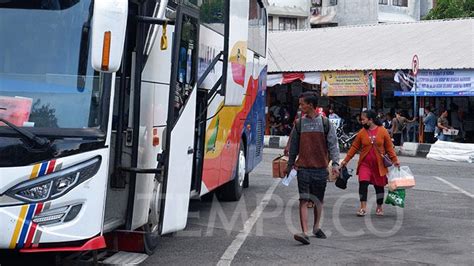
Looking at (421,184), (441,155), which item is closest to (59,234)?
(421,184)

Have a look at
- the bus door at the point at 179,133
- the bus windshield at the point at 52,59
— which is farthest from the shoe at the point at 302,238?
the bus windshield at the point at 52,59

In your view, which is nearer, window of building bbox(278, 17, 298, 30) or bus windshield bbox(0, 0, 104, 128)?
bus windshield bbox(0, 0, 104, 128)

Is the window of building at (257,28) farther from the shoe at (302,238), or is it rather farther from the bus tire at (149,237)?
the bus tire at (149,237)

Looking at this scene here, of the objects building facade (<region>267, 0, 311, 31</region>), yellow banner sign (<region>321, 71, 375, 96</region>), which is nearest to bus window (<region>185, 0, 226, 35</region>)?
yellow banner sign (<region>321, 71, 375, 96</region>)

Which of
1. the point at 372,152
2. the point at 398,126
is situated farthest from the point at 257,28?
the point at 398,126

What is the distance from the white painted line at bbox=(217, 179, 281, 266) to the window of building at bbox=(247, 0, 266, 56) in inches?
104

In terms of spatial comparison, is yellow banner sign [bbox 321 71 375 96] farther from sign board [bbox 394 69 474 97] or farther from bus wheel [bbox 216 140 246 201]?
bus wheel [bbox 216 140 246 201]

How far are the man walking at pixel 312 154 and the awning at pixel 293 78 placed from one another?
19.4 m

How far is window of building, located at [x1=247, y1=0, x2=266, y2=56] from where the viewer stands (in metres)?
12.6

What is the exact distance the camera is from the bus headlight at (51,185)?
5.59m

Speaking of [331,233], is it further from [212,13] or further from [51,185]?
[51,185]

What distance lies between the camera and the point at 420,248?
8.74 meters

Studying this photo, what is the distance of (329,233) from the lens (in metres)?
9.64

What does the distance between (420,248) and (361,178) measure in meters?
2.47
